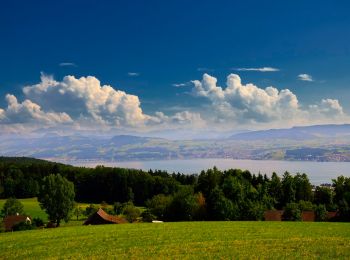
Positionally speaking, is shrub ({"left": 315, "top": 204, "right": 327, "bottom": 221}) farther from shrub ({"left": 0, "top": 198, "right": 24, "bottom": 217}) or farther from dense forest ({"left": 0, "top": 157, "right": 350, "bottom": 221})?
shrub ({"left": 0, "top": 198, "right": 24, "bottom": 217})

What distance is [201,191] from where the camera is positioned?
79.6 m

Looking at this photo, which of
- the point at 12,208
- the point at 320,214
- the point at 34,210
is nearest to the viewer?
the point at 320,214

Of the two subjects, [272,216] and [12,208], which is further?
[12,208]

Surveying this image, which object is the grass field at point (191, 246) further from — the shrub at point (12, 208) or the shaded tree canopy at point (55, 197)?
the shrub at point (12, 208)

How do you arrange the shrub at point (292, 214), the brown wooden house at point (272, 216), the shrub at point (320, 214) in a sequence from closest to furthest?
the brown wooden house at point (272, 216), the shrub at point (292, 214), the shrub at point (320, 214)

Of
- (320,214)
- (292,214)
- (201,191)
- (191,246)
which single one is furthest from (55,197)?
(191,246)

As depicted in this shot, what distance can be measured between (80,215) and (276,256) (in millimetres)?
85053

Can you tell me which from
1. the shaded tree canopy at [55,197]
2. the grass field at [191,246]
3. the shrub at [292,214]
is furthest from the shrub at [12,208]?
the grass field at [191,246]

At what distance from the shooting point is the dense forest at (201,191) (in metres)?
63.4

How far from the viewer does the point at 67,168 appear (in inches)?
6033

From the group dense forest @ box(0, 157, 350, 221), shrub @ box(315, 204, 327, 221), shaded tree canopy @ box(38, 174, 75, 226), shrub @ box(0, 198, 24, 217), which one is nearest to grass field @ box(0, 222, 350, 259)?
dense forest @ box(0, 157, 350, 221)

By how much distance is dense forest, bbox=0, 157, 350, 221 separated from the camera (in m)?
63.4

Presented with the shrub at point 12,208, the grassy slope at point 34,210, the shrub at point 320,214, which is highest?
the shrub at point 320,214

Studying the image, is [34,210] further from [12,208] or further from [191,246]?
[191,246]
